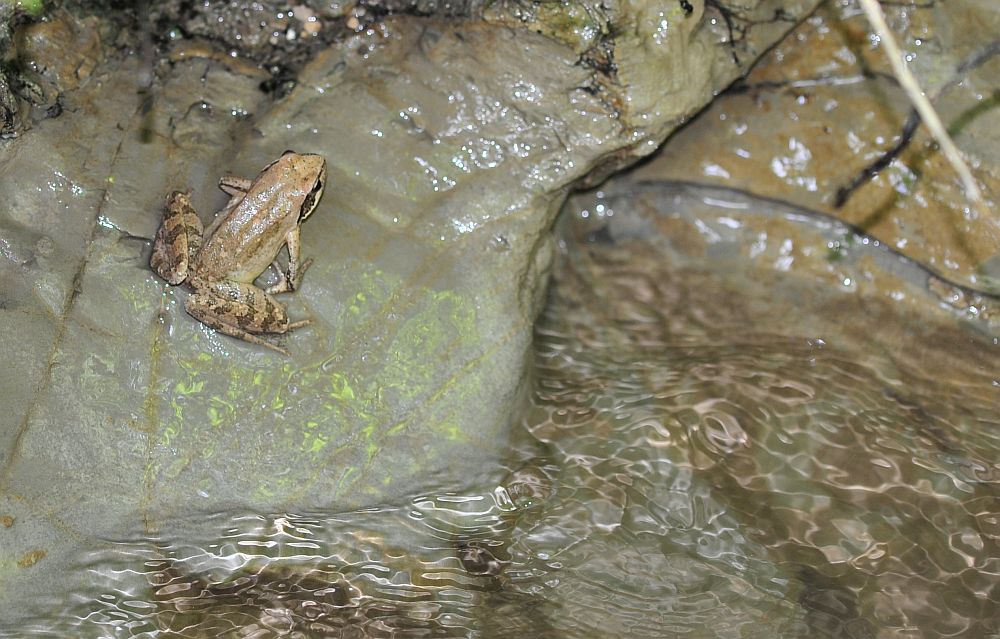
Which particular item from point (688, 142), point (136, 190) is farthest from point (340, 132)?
point (688, 142)

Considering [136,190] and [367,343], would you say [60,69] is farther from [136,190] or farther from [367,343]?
[367,343]

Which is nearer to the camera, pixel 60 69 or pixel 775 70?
pixel 60 69

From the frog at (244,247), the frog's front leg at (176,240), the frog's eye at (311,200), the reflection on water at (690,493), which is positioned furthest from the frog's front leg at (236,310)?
the reflection on water at (690,493)

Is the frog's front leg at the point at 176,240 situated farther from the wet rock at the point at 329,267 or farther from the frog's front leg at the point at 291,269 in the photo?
the frog's front leg at the point at 291,269

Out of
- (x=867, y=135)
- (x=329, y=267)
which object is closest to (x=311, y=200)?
(x=329, y=267)

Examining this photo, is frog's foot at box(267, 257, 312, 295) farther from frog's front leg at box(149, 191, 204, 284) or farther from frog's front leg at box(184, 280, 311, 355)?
frog's front leg at box(149, 191, 204, 284)

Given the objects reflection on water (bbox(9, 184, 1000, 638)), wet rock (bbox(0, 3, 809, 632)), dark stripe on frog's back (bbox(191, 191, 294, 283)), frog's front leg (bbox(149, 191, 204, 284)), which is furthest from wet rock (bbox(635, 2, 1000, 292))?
frog's front leg (bbox(149, 191, 204, 284))
